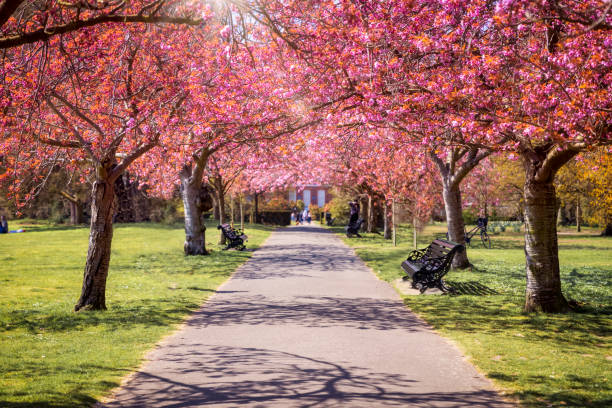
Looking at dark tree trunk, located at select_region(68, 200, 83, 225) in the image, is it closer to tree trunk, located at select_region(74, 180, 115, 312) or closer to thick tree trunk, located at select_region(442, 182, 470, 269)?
thick tree trunk, located at select_region(442, 182, 470, 269)

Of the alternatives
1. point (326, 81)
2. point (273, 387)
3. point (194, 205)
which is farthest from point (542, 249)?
point (194, 205)

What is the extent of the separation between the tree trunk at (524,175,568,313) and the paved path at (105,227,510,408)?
8.21 feet

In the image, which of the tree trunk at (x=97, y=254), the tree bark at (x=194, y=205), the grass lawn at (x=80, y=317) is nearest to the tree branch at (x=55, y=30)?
the grass lawn at (x=80, y=317)

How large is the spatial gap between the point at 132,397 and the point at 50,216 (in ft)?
158

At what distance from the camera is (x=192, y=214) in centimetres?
2025

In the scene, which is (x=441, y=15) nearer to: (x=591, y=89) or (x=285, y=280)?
(x=591, y=89)

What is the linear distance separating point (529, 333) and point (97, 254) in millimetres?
7612

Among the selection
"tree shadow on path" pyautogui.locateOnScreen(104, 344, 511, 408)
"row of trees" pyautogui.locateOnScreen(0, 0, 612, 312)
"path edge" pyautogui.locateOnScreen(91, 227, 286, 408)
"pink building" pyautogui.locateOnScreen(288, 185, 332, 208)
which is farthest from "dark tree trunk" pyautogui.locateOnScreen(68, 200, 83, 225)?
"pink building" pyautogui.locateOnScreen(288, 185, 332, 208)

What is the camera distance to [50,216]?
1906 inches

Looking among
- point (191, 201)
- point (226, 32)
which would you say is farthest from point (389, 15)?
point (191, 201)

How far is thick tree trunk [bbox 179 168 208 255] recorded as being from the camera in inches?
794

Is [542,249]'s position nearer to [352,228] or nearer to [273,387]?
[273,387]

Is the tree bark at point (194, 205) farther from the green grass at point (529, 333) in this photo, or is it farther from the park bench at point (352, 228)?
the park bench at point (352, 228)

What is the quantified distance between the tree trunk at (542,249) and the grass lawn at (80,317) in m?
6.37
